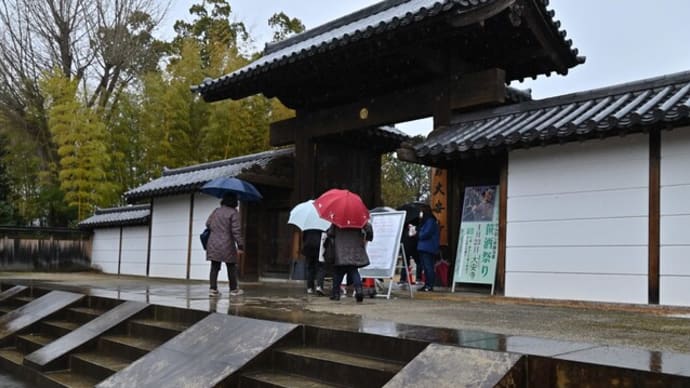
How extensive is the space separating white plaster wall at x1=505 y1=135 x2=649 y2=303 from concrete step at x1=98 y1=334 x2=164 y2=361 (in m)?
4.41

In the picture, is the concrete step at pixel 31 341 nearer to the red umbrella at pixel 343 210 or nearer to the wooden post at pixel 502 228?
the red umbrella at pixel 343 210

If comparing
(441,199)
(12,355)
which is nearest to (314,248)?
(441,199)

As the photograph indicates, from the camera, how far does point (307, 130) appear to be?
36.5ft

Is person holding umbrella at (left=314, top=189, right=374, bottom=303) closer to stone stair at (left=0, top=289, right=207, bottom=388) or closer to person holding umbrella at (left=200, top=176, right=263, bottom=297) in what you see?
person holding umbrella at (left=200, top=176, right=263, bottom=297)

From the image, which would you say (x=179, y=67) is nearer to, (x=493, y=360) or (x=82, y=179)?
(x=82, y=179)

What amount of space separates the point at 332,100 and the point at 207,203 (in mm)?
3819

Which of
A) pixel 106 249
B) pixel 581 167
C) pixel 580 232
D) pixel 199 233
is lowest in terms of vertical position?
pixel 106 249

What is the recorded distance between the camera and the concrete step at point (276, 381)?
3952 millimetres

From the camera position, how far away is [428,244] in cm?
835

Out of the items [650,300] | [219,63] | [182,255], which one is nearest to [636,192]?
[650,300]

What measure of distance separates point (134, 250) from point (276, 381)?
12424 millimetres

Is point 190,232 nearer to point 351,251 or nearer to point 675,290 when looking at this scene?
point 351,251

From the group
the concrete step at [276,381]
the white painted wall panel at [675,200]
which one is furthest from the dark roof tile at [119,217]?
the white painted wall panel at [675,200]

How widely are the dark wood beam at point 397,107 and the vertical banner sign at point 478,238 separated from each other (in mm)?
1417
